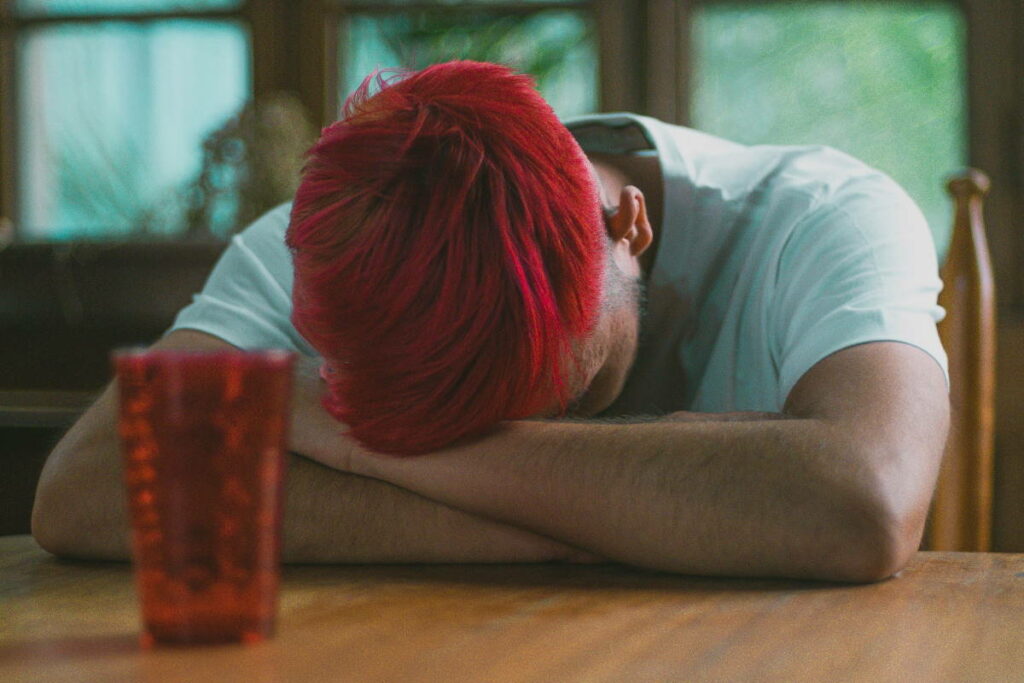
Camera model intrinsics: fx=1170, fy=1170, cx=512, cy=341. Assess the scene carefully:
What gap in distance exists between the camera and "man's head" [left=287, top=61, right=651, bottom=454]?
0.86m

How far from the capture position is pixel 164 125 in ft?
12.1

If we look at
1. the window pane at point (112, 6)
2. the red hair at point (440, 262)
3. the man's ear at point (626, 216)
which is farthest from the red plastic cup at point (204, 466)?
the window pane at point (112, 6)

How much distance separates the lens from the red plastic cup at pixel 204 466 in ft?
1.68

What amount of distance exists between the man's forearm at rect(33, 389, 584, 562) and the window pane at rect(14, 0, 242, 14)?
2852 millimetres

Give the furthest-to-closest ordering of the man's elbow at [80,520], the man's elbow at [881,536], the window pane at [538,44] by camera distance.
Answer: the window pane at [538,44]
the man's elbow at [80,520]
the man's elbow at [881,536]

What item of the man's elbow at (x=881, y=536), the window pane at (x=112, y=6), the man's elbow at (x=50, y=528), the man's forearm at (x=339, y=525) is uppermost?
the window pane at (x=112, y=6)

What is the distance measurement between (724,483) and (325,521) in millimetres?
303

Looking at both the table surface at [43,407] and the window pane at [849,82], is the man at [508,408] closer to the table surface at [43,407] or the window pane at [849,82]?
the table surface at [43,407]

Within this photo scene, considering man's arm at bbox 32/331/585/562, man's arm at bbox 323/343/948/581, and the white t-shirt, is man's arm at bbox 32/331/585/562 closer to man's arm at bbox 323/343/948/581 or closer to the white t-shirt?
man's arm at bbox 323/343/948/581

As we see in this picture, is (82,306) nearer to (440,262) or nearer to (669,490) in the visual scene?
(440,262)

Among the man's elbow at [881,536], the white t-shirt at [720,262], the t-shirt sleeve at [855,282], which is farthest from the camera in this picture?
the white t-shirt at [720,262]

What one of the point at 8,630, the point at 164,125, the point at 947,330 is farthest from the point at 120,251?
the point at 8,630

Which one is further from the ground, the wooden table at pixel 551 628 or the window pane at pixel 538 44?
the window pane at pixel 538 44

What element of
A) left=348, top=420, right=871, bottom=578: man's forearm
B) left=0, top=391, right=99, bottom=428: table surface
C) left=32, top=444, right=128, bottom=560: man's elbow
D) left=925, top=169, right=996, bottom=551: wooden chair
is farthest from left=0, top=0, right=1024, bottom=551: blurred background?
left=348, top=420, right=871, bottom=578: man's forearm
